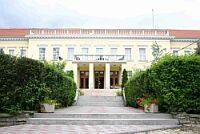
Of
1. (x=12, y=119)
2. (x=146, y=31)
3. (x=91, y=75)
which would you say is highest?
(x=146, y=31)

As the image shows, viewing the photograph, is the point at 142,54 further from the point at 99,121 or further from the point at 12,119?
the point at 12,119

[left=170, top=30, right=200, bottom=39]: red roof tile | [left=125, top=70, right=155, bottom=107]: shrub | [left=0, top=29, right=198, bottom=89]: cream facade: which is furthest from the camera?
[left=170, top=30, right=200, bottom=39]: red roof tile

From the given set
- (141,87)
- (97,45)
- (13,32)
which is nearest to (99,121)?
(141,87)

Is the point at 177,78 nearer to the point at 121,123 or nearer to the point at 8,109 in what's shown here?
the point at 121,123

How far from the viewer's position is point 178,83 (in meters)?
11.7

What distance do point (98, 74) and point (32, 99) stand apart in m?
32.4

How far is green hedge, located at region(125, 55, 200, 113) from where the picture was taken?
11.4 m

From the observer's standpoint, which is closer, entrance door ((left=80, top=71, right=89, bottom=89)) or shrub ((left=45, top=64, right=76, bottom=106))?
shrub ((left=45, top=64, right=76, bottom=106))

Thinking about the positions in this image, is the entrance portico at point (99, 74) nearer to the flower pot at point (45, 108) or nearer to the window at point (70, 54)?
the window at point (70, 54)

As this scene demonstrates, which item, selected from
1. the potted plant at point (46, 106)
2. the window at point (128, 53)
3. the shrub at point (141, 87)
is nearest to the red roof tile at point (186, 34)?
the window at point (128, 53)

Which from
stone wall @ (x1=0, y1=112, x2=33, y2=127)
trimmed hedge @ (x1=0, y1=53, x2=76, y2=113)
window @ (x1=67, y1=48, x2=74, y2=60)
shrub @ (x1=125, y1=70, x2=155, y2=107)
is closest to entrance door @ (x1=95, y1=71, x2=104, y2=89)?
window @ (x1=67, y1=48, x2=74, y2=60)

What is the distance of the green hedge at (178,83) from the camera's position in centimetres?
1145

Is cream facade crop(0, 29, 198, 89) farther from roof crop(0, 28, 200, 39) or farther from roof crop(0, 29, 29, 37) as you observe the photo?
roof crop(0, 29, 29, 37)

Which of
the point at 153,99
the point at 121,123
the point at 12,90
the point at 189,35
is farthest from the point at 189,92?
the point at 189,35
